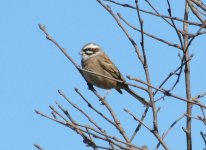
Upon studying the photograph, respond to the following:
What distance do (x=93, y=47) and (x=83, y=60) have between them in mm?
406

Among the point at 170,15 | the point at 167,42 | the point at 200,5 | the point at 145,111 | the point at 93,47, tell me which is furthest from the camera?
the point at 93,47

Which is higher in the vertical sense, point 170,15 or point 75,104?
point 170,15

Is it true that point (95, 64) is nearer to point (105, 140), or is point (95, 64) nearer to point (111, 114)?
point (111, 114)

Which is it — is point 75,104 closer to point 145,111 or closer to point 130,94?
point 145,111

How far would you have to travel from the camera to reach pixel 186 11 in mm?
Result: 3854

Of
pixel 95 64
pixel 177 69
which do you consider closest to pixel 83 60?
pixel 95 64

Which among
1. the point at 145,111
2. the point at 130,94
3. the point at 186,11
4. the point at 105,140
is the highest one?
the point at 130,94

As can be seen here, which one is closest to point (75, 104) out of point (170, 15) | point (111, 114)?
point (111, 114)

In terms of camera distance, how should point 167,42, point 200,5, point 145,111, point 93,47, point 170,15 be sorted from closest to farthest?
point 200,5, point 170,15, point 167,42, point 145,111, point 93,47

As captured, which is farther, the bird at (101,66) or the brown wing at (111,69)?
the brown wing at (111,69)

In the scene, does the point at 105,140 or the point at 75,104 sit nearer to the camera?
the point at 105,140

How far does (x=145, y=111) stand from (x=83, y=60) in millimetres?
3794

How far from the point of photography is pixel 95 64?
25.5 feet

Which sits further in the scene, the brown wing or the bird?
the brown wing
